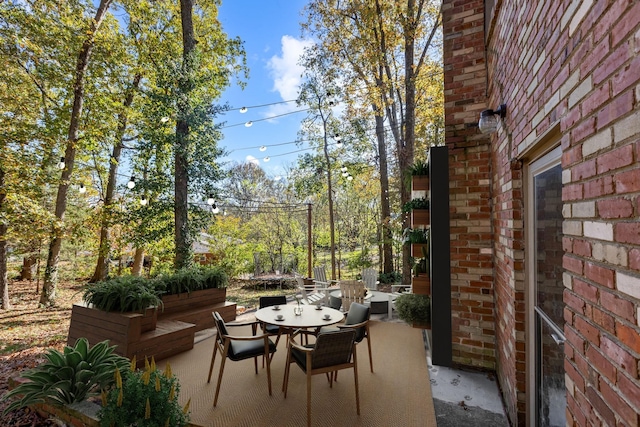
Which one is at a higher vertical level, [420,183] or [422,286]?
[420,183]

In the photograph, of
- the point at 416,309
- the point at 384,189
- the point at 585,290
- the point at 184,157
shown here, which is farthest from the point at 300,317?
the point at 384,189

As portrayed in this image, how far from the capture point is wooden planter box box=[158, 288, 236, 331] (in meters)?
4.82

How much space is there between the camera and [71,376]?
2391 millimetres

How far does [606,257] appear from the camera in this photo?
942 mm

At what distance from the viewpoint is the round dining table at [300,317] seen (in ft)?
10.6

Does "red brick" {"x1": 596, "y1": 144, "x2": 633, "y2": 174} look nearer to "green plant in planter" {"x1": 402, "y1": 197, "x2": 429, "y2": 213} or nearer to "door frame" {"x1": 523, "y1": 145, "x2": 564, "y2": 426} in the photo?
"door frame" {"x1": 523, "y1": 145, "x2": 564, "y2": 426}

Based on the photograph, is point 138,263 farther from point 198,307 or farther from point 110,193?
point 198,307

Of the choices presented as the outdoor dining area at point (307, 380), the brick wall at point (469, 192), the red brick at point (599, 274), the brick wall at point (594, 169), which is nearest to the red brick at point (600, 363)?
the brick wall at point (594, 169)

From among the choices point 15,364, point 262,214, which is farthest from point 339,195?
point 15,364

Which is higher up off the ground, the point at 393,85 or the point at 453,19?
the point at 393,85

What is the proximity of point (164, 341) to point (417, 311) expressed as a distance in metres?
3.23

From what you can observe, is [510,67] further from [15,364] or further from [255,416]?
[15,364]

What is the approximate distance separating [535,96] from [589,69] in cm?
69

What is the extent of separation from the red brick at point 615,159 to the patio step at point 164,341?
14.4 ft
